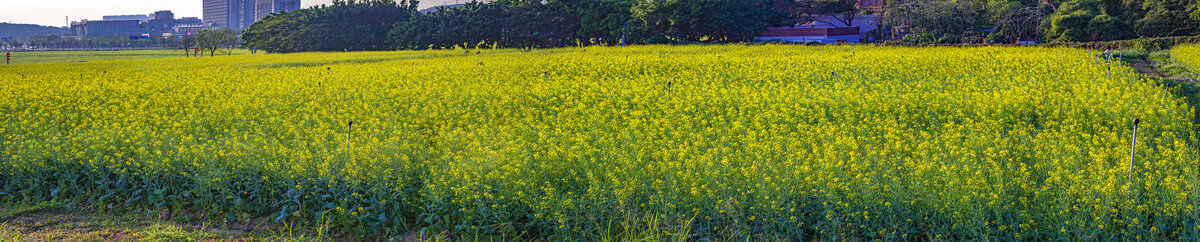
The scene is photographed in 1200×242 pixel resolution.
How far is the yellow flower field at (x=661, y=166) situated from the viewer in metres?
5.48

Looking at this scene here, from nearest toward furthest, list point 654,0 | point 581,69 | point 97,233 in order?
point 97,233 → point 581,69 → point 654,0

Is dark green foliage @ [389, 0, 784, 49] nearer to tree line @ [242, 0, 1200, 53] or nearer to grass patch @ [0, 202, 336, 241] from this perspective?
tree line @ [242, 0, 1200, 53]

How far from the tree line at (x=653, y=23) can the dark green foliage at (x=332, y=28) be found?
2.8 inches

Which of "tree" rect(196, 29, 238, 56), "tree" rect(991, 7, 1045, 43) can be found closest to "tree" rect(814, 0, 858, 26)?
"tree" rect(991, 7, 1045, 43)

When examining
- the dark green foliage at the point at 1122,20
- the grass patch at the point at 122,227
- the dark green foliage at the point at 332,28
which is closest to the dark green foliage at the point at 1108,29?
the dark green foliage at the point at 1122,20

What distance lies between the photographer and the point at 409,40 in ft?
160

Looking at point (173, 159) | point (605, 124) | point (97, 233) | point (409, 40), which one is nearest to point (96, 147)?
point (173, 159)

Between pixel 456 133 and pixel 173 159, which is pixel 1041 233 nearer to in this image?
pixel 456 133

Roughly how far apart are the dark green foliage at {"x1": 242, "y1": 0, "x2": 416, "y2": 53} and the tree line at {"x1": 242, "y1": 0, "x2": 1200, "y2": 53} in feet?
0.23

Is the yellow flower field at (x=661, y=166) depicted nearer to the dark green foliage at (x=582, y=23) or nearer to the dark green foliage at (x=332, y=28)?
the dark green foliage at (x=582, y=23)

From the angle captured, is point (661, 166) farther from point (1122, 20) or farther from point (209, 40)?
point (209, 40)

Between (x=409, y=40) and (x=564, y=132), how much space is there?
137 ft

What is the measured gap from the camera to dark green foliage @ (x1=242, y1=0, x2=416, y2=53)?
169 ft

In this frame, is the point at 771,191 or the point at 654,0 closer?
the point at 771,191
